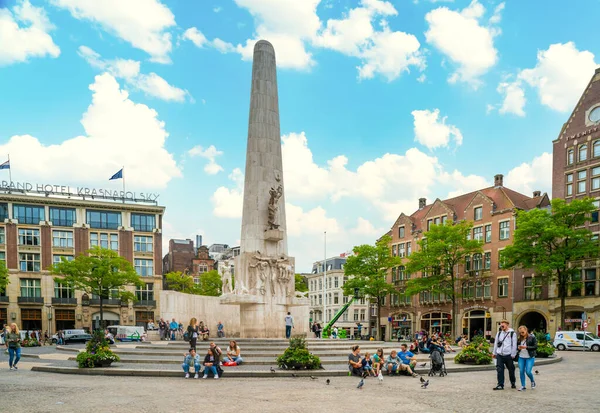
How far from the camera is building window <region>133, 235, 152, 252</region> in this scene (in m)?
71.9

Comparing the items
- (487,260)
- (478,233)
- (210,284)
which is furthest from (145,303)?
(487,260)

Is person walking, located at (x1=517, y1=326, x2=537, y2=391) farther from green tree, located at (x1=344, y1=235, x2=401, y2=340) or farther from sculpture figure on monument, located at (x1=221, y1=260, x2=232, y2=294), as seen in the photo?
green tree, located at (x1=344, y1=235, x2=401, y2=340)

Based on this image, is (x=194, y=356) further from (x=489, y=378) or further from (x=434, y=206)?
(x=434, y=206)

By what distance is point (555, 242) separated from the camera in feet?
157

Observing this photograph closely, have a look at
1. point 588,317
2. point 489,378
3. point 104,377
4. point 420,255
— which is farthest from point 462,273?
point 104,377

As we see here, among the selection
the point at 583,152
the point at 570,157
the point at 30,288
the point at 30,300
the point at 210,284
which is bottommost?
the point at 30,300

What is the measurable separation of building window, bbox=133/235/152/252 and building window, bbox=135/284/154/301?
4608 millimetres

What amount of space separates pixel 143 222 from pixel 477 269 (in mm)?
41133

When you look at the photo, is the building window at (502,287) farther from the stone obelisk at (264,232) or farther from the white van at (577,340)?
the stone obelisk at (264,232)

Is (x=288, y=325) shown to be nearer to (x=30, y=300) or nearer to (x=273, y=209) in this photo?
(x=273, y=209)

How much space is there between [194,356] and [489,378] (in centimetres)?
940

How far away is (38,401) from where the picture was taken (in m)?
12.6

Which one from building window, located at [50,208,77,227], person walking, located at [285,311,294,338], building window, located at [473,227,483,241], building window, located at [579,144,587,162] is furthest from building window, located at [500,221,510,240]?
building window, located at [50,208,77,227]

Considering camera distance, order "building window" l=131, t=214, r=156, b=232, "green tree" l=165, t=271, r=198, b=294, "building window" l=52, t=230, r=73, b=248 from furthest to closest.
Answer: "green tree" l=165, t=271, r=198, b=294 → "building window" l=131, t=214, r=156, b=232 → "building window" l=52, t=230, r=73, b=248
